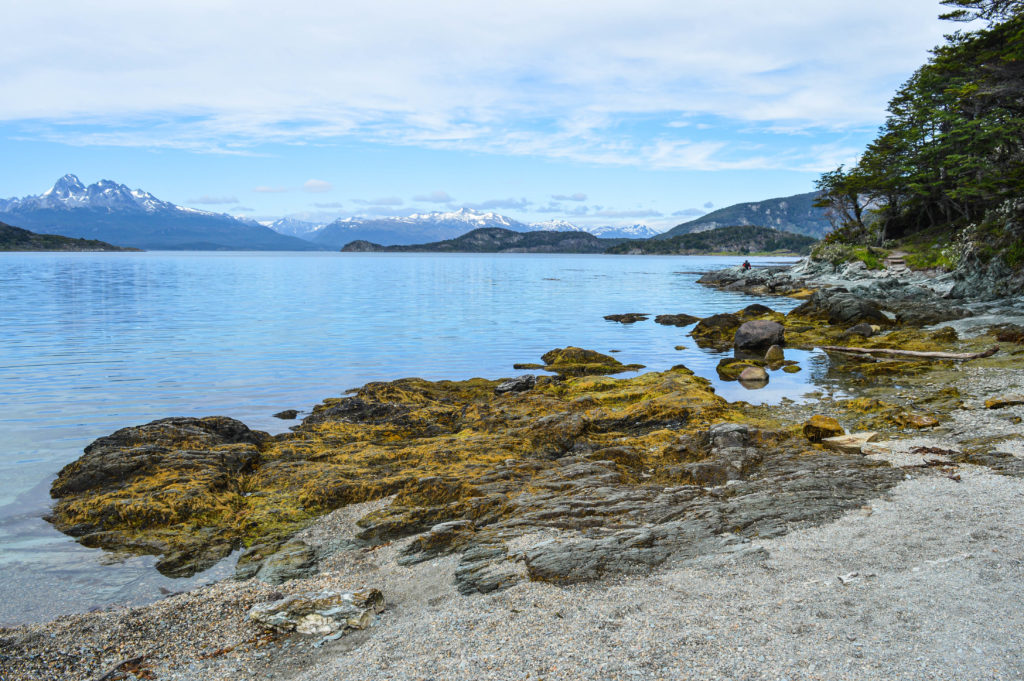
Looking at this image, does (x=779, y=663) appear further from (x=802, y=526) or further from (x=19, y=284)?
(x=19, y=284)

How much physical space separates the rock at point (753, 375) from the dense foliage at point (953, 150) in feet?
79.3

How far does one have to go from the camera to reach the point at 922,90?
2354 inches

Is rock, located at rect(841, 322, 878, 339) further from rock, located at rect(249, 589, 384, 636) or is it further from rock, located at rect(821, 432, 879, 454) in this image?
rock, located at rect(249, 589, 384, 636)

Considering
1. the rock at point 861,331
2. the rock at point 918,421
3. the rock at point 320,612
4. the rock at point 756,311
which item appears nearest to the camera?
the rock at point 320,612

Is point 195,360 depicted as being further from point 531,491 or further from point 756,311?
point 756,311

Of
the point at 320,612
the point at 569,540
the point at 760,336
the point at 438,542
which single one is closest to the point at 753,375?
the point at 760,336

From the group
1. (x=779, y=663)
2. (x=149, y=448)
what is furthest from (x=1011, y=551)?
(x=149, y=448)

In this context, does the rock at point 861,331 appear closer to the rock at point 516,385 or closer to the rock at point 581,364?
the rock at point 581,364

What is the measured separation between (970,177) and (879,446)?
55.0m

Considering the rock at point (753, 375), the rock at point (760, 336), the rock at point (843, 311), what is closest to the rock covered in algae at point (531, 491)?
the rock at point (753, 375)

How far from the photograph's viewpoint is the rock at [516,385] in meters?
18.4

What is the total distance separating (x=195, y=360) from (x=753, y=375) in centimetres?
2237

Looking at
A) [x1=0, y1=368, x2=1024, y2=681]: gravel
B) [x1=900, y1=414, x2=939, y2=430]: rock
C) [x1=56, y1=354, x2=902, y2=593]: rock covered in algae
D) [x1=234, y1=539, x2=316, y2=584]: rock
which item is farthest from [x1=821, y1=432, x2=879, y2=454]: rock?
[x1=234, y1=539, x2=316, y2=584]: rock

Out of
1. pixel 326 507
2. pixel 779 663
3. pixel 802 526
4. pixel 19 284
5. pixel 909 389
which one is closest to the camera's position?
pixel 779 663
